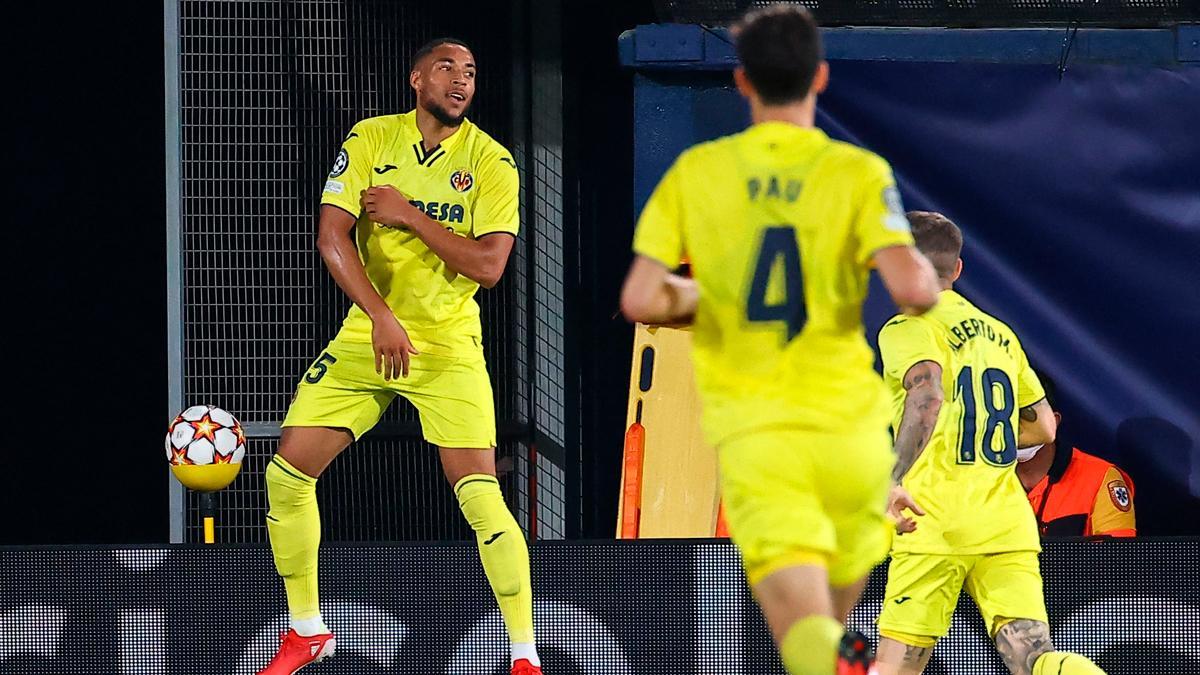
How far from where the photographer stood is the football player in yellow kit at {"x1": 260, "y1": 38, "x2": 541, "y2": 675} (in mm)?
6234

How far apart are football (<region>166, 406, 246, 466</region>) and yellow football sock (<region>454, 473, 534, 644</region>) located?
0.91m

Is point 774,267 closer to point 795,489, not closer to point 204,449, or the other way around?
point 795,489

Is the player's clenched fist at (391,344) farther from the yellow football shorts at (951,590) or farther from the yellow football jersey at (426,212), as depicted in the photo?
the yellow football shorts at (951,590)

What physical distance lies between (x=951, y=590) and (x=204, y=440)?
2591mm

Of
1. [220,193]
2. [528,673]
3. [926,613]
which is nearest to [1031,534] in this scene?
[926,613]

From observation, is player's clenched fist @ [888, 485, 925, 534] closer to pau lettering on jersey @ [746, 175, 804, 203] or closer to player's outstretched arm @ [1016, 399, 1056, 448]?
player's outstretched arm @ [1016, 399, 1056, 448]

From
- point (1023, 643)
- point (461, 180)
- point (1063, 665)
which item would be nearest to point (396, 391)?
point (461, 180)

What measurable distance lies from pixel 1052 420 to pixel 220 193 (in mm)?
3754

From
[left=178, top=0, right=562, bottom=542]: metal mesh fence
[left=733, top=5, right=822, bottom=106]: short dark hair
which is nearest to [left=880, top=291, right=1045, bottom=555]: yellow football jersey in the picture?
[left=733, top=5, right=822, bottom=106]: short dark hair

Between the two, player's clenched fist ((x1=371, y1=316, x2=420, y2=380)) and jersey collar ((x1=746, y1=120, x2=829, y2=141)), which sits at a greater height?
jersey collar ((x1=746, y1=120, x2=829, y2=141))

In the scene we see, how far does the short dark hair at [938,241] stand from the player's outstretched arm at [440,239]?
1.43 metres

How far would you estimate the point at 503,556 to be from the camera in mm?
6191

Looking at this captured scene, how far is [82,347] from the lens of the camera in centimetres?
859

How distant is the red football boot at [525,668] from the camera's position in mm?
6191
